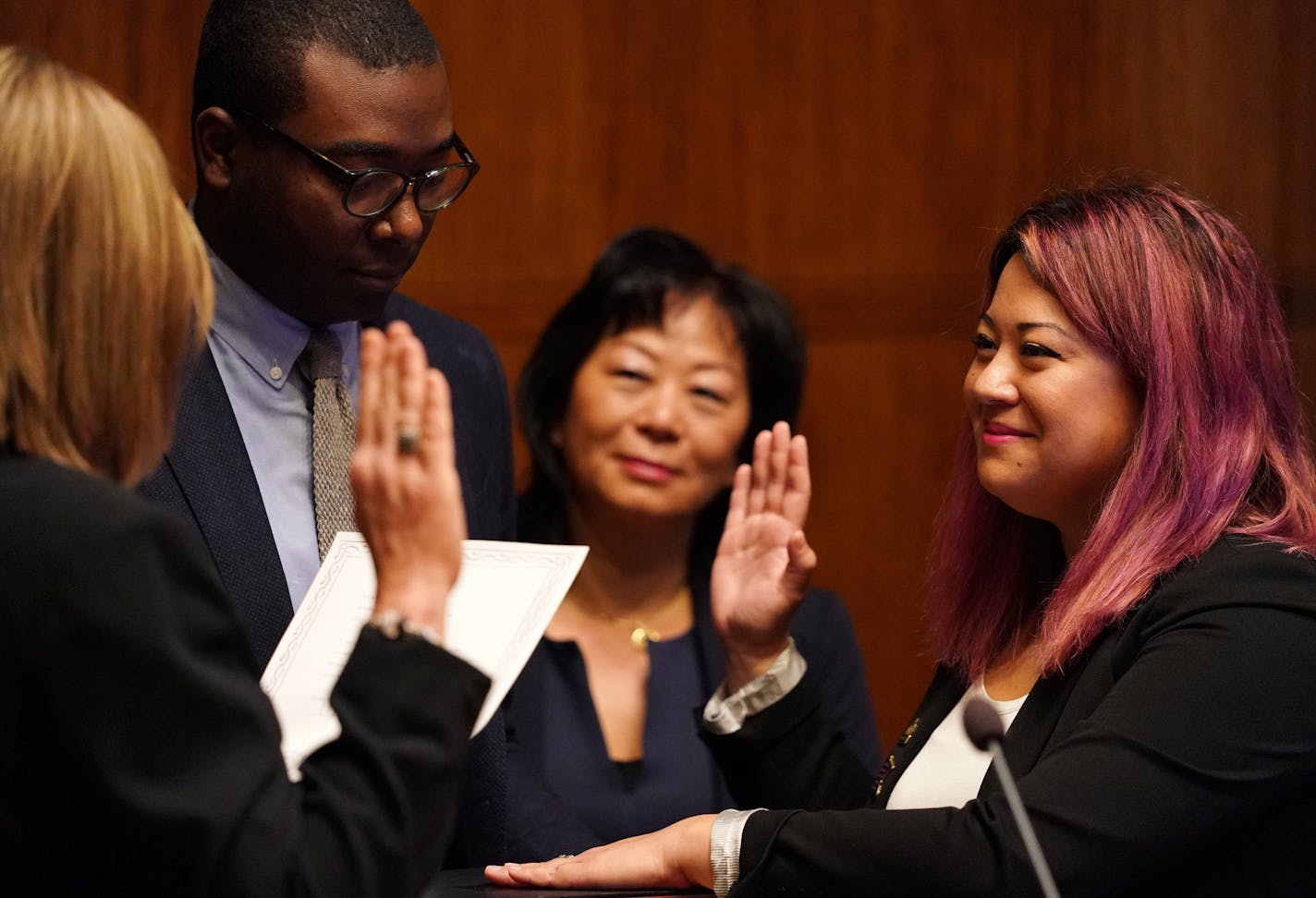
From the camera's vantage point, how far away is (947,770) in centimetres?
162

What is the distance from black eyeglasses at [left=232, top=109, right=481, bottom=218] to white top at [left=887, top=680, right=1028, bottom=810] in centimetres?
83

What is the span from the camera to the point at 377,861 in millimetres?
964

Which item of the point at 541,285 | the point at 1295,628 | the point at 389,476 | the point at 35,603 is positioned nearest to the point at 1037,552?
the point at 1295,628

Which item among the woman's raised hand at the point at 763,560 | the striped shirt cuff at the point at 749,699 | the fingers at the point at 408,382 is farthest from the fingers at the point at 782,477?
the fingers at the point at 408,382

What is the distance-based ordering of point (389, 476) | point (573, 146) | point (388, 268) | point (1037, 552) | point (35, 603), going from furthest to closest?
point (573, 146) → point (1037, 552) → point (388, 268) → point (389, 476) → point (35, 603)

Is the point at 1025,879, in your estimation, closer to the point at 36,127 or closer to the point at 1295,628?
the point at 1295,628

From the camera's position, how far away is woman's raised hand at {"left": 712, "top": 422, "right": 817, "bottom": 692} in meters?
1.89

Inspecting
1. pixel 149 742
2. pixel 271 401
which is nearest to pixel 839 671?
pixel 271 401

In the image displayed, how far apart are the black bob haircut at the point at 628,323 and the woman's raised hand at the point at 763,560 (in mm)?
652

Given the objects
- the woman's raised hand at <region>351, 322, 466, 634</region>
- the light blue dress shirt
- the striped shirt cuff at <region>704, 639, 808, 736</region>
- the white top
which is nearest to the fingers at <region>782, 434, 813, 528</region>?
the striped shirt cuff at <region>704, 639, 808, 736</region>

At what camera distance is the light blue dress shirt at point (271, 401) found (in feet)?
5.49

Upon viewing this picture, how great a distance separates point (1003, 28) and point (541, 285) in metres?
1.14

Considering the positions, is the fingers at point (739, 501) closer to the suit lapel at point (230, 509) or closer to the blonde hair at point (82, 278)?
the suit lapel at point (230, 509)

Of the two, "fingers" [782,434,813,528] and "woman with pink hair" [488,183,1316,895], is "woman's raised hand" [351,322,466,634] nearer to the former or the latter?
"woman with pink hair" [488,183,1316,895]
